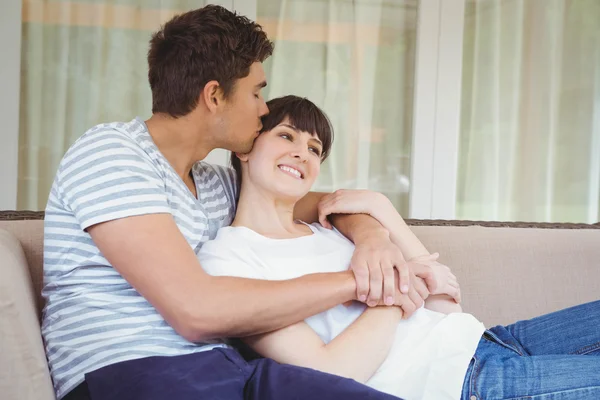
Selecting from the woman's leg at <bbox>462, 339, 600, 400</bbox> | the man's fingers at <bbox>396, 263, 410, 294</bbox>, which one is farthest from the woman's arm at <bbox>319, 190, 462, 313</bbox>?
the woman's leg at <bbox>462, 339, 600, 400</bbox>

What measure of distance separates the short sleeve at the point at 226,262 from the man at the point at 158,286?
0.20 ft

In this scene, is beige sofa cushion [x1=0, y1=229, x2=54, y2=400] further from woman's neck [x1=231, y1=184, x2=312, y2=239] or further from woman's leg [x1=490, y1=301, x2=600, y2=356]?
woman's leg [x1=490, y1=301, x2=600, y2=356]

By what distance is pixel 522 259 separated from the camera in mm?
2098

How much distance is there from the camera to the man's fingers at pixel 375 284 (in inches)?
58.8

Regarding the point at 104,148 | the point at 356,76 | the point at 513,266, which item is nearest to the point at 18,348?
the point at 104,148

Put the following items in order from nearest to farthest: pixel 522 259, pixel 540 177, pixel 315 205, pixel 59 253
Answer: pixel 59 253 → pixel 315 205 → pixel 522 259 → pixel 540 177

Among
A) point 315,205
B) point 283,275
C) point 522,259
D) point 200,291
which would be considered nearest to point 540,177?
point 522,259

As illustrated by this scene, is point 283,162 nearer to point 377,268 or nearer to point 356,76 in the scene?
point 377,268

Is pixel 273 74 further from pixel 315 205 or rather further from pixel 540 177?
pixel 315 205

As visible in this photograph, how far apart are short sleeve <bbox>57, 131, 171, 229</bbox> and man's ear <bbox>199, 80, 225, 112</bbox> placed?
27 centimetres

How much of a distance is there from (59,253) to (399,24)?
3.22 meters

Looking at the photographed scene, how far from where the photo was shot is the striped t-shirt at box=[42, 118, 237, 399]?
4.37 feet

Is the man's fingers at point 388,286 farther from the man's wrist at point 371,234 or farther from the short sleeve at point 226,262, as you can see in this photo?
the short sleeve at point 226,262

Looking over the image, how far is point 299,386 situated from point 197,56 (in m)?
0.78
